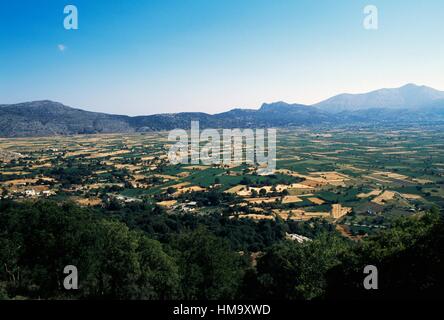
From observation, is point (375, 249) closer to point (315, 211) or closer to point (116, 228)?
point (116, 228)

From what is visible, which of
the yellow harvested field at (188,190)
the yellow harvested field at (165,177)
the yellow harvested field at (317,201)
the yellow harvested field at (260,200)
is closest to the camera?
the yellow harvested field at (317,201)

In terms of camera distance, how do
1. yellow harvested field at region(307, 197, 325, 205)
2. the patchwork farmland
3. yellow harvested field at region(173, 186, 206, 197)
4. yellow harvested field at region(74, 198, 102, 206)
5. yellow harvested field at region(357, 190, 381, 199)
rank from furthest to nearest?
yellow harvested field at region(173, 186, 206, 197) < yellow harvested field at region(357, 190, 381, 199) < yellow harvested field at region(74, 198, 102, 206) < yellow harvested field at region(307, 197, 325, 205) < the patchwork farmland

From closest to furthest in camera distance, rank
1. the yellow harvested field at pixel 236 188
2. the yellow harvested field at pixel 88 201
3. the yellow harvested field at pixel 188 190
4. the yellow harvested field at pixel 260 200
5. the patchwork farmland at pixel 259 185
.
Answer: the patchwork farmland at pixel 259 185 < the yellow harvested field at pixel 88 201 < the yellow harvested field at pixel 260 200 < the yellow harvested field at pixel 236 188 < the yellow harvested field at pixel 188 190

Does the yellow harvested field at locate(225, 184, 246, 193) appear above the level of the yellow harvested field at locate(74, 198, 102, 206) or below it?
above

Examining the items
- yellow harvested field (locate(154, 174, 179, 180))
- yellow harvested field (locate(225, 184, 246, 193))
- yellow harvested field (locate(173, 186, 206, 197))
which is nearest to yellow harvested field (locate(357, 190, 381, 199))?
yellow harvested field (locate(225, 184, 246, 193))

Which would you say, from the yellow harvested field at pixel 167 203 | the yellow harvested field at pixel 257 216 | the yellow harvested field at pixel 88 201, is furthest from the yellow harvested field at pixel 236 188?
the yellow harvested field at pixel 88 201

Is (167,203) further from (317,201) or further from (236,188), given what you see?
(317,201)

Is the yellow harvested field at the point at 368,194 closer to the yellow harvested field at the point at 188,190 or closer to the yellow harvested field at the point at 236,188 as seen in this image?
the yellow harvested field at the point at 236,188

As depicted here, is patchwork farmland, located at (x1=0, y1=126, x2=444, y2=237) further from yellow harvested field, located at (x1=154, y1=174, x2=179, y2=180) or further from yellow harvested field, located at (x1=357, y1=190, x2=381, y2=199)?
yellow harvested field, located at (x1=357, y1=190, x2=381, y2=199)

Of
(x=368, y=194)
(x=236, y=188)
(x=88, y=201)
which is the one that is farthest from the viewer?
(x=236, y=188)

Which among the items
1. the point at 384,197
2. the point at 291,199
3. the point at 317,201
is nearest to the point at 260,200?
the point at 291,199
